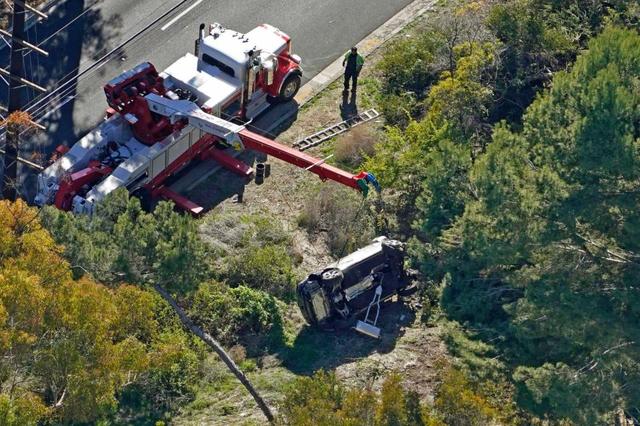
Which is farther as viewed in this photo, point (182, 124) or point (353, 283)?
point (182, 124)

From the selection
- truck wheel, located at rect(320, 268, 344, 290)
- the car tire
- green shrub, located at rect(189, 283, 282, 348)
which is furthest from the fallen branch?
the car tire

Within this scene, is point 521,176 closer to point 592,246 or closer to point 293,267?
point 592,246

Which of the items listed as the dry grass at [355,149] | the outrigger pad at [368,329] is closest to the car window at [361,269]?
the outrigger pad at [368,329]

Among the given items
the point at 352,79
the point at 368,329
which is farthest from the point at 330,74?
the point at 368,329

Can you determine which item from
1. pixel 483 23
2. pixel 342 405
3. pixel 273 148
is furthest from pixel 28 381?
pixel 483 23

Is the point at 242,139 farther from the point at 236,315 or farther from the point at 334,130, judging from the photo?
the point at 236,315

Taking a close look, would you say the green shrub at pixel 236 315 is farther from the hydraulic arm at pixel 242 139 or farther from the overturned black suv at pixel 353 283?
the hydraulic arm at pixel 242 139
